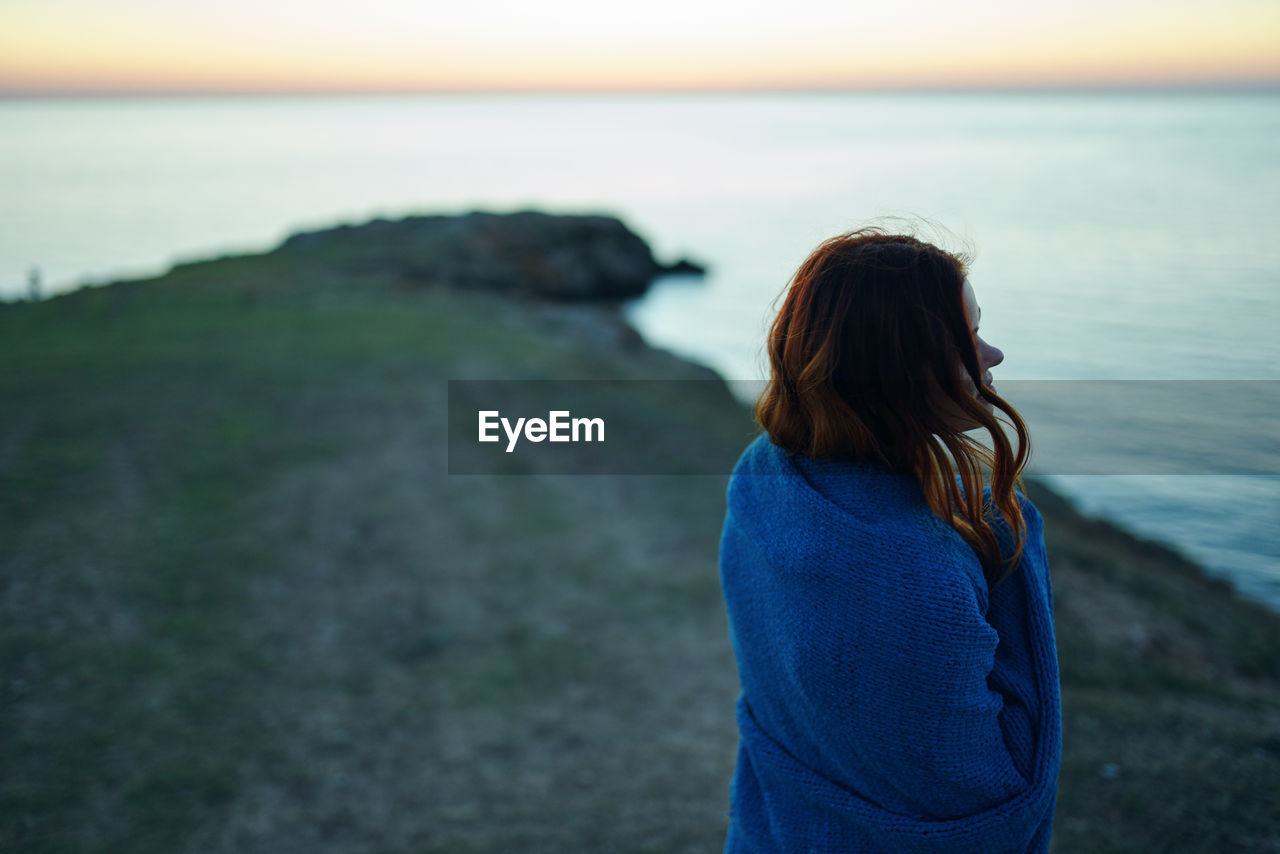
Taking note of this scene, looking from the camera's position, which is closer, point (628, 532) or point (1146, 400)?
point (1146, 400)

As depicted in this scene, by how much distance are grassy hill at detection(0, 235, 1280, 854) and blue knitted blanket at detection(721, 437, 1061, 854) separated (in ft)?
6.06

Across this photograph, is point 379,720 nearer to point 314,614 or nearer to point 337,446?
point 314,614

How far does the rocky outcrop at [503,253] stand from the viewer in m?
24.4

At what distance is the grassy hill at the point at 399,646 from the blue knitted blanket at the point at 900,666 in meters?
1.85

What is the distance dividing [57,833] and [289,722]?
4.18 feet

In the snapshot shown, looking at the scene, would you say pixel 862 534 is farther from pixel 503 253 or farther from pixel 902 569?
pixel 503 253

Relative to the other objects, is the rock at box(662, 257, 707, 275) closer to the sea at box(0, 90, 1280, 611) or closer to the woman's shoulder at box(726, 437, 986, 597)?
the sea at box(0, 90, 1280, 611)

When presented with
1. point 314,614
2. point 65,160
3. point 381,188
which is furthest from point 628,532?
point 65,160

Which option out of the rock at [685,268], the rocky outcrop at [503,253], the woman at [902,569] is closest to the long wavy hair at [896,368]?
the woman at [902,569]

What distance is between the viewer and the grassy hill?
4.05 meters

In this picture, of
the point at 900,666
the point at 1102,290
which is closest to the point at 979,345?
the point at 900,666

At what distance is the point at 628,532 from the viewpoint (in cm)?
787

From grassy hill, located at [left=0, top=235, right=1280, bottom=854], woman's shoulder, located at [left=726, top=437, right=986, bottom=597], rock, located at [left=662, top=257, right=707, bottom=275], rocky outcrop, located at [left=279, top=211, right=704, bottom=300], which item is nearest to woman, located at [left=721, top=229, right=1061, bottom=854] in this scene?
woman's shoulder, located at [left=726, top=437, right=986, bottom=597]

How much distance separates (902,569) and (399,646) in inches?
209
